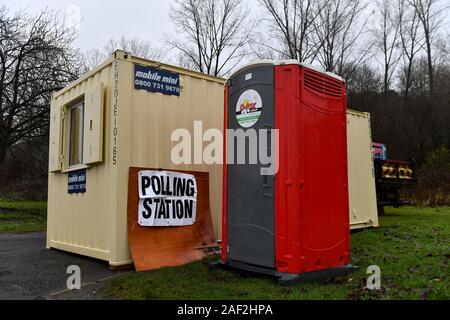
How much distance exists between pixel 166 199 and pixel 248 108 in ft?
6.74

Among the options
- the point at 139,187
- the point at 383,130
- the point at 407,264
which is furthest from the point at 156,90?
the point at 383,130

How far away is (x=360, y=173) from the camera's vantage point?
32.4 ft

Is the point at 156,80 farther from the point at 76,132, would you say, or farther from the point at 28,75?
the point at 28,75

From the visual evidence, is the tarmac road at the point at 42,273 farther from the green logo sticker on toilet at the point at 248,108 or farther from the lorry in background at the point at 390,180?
A: the lorry in background at the point at 390,180

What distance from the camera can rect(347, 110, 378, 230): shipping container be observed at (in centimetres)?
952

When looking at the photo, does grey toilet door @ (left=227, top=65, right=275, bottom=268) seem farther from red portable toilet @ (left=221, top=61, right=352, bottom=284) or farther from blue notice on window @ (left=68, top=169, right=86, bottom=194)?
blue notice on window @ (left=68, top=169, right=86, bottom=194)

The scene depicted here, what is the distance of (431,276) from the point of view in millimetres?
4773

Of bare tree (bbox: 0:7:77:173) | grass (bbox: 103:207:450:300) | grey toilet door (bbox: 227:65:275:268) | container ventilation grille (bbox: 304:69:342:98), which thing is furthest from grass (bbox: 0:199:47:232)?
container ventilation grille (bbox: 304:69:342:98)

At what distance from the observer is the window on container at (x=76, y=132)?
742cm

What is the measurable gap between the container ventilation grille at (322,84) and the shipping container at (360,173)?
4320 millimetres

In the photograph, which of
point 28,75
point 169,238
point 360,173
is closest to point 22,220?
point 28,75

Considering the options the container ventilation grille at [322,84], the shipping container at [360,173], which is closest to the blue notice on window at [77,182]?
the container ventilation grille at [322,84]

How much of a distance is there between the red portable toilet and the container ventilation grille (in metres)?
0.01
